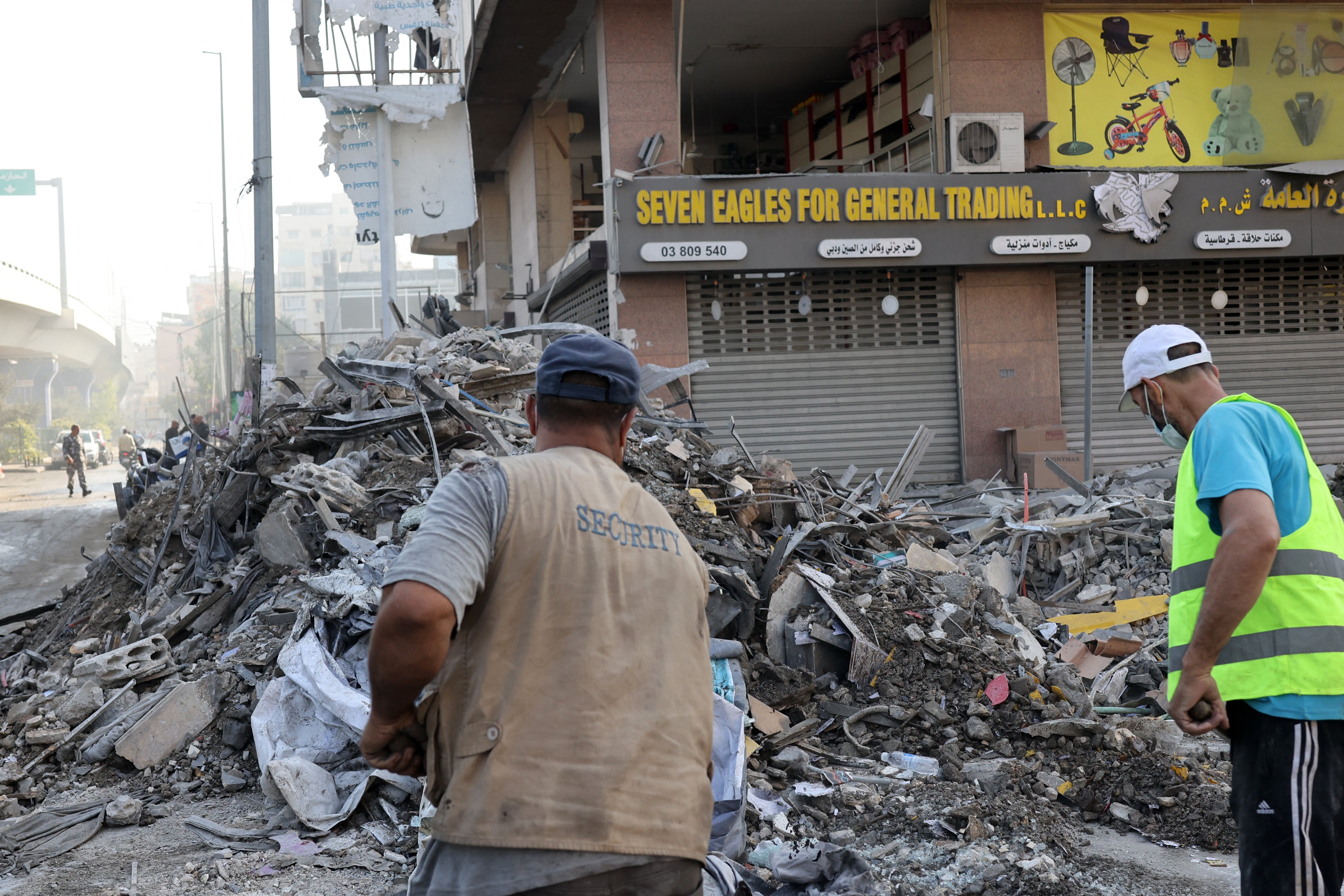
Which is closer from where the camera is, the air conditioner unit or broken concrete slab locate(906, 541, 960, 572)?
broken concrete slab locate(906, 541, 960, 572)

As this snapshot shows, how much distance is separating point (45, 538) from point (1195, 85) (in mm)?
20901

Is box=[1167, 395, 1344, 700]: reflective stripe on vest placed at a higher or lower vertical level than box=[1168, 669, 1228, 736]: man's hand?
higher

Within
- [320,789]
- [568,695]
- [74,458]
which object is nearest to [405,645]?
[568,695]

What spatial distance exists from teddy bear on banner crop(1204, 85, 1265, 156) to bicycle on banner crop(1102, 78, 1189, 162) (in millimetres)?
441

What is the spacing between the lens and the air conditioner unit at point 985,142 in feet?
47.8

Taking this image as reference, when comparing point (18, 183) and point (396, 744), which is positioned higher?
point (18, 183)

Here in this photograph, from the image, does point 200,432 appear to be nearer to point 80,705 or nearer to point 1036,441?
point 80,705

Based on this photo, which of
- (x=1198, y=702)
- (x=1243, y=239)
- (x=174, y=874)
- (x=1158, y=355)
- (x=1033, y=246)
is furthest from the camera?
(x=1243, y=239)

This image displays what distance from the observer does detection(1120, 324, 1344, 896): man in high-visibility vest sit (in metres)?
2.48

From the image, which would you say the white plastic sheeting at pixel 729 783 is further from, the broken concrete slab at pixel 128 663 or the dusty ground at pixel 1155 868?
the broken concrete slab at pixel 128 663

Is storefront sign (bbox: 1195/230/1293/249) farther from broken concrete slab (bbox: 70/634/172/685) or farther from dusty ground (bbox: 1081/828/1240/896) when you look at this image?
broken concrete slab (bbox: 70/634/172/685)

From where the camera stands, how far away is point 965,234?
1454cm

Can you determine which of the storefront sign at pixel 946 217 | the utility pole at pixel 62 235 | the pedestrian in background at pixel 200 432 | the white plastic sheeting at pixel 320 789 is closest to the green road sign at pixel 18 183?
the utility pole at pixel 62 235

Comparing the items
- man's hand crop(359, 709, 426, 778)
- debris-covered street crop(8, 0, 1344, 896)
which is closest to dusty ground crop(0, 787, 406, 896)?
debris-covered street crop(8, 0, 1344, 896)
